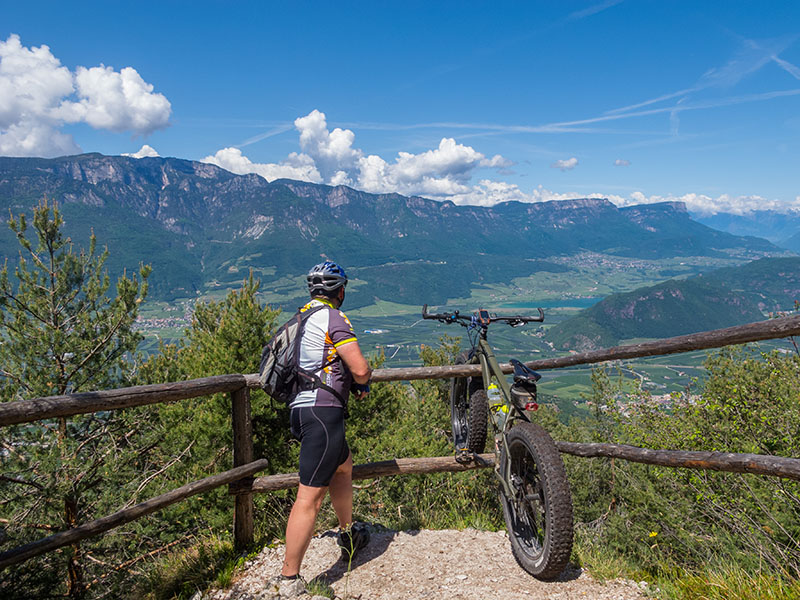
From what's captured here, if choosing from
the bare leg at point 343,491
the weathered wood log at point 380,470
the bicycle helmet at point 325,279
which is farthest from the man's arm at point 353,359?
the weathered wood log at point 380,470

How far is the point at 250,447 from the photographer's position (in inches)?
138

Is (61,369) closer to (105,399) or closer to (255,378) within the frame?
(255,378)

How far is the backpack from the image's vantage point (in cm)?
281

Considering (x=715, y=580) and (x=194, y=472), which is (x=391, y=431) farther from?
(x=715, y=580)

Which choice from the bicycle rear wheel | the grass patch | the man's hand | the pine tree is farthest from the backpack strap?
the pine tree

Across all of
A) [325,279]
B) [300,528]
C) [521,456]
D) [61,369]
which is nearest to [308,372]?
[325,279]

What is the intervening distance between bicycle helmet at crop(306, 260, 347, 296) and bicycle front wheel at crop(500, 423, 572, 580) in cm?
144

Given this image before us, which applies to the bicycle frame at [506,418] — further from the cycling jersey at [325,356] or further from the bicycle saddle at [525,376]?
the cycling jersey at [325,356]

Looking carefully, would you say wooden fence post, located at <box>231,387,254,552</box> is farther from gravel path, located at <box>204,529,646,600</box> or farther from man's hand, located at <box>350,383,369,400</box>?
man's hand, located at <box>350,383,369,400</box>

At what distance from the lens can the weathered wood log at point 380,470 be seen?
3.45 meters

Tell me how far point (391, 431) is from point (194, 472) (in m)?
3.67

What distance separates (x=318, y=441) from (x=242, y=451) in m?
1.01

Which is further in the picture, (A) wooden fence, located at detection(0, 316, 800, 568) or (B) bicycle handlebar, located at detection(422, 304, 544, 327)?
(B) bicycle handlebar, located at detection(422, 304, 544, 327)

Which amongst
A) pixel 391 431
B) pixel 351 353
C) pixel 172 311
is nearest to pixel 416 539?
pixel 351 353
